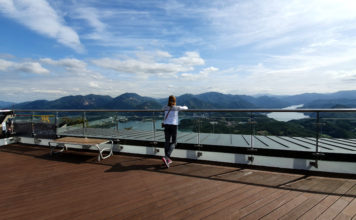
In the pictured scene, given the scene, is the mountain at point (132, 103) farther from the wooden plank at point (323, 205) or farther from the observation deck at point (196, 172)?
the wooden plank at point (323, 205)

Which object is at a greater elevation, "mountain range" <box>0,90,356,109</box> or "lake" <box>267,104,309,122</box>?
"mountain range" <box>0,90,356,109</box>

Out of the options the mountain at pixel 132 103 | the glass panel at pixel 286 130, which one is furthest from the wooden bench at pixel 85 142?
the mountain at pixel 132 103

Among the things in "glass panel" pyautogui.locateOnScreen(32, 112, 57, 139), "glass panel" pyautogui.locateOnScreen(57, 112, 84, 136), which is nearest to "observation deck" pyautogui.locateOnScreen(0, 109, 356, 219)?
"glass panel" pyautogui.locateOnScreen(57, 112, 84, 136)

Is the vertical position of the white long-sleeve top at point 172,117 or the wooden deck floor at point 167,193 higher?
the white long-sleeve top at point 172,117

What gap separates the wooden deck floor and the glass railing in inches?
33.2

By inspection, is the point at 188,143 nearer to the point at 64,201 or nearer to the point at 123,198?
the point at 123,198

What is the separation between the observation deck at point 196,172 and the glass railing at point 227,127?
1.0 inches

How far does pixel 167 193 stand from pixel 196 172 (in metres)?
0.96

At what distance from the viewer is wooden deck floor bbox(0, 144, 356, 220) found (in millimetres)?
2213

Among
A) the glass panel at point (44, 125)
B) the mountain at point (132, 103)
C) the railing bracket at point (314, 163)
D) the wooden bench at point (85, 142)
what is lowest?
the railing bracket at point (314, 163)

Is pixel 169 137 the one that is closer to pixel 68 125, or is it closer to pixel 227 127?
pixel 227 127

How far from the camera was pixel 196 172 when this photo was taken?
352 cm

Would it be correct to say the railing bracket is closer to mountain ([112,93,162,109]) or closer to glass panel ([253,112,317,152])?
glass panel ([253,112,317,152])

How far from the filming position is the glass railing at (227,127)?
3545 mm
